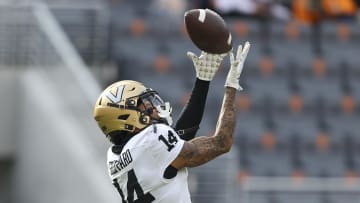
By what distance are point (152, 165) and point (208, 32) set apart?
2.14ft

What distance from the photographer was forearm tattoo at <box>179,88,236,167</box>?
4.71m

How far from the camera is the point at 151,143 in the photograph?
471 cm

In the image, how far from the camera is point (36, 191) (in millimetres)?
10625

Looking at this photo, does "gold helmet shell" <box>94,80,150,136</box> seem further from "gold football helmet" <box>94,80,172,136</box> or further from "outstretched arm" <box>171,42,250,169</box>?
"outstretched arm" <box>171,42,250,169</box>

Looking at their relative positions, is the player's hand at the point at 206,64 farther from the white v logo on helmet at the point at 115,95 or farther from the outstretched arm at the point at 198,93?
the white v logo on helmet at the point at 115,95

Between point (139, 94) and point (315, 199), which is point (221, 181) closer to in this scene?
point (315, 199)

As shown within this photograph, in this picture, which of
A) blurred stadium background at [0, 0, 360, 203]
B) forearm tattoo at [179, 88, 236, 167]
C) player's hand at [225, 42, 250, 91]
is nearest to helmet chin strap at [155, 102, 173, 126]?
forearm tattoo at [179, 88, 236, 167]

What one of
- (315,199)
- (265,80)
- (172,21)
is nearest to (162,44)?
(172,21)

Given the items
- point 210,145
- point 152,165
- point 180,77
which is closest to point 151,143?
point 152,165

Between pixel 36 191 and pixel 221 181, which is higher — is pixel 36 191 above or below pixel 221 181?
below

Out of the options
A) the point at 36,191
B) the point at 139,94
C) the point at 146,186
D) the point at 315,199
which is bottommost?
the point at 36,191

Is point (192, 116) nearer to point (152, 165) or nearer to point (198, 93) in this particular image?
point (198, 93)

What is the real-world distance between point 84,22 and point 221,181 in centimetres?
312

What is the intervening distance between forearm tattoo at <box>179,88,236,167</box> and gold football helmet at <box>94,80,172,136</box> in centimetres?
20
